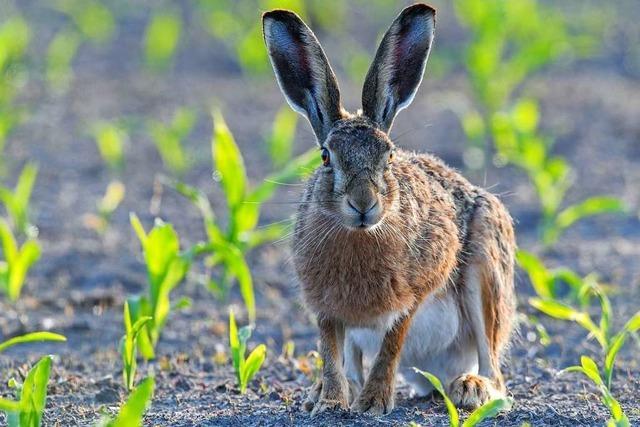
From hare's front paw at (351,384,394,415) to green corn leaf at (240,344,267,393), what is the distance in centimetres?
47

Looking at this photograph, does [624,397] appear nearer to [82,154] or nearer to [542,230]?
[542,230]

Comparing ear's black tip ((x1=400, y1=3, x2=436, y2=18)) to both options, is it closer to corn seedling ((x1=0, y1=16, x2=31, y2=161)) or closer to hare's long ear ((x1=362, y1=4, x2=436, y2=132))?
hare's long ear ((x1=362, y1=4, x2=436, y2=132))

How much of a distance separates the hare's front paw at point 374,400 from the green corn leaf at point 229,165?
202cm

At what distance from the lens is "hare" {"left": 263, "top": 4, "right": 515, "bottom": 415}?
16.5ft

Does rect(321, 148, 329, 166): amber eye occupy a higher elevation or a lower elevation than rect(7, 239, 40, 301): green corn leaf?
higher

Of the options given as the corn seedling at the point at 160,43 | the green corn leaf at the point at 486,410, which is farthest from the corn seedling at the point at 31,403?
the corn seedling at the point at 160,43

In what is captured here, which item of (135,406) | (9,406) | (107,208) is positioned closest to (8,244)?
(107,208)

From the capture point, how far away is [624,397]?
5.71 m

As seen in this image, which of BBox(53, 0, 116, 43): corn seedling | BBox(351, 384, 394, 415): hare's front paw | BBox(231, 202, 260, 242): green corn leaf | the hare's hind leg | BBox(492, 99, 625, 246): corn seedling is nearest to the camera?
BBox(351, 384, 394, 415): hare's front paw

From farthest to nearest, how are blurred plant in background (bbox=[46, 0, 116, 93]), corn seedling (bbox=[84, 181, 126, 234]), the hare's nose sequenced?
blurred plant in background (bbox=[46, 0, 116, 93]) < corn seedling (bbox=[84, 181, 126, 234]) < the hare's nose

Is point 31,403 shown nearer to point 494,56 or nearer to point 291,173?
point 291,173

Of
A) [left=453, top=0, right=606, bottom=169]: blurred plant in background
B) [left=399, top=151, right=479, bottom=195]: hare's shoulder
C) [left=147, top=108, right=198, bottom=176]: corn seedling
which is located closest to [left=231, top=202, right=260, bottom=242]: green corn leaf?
[left=399, top=151, right=479, bottom=195]: hare's shoulder

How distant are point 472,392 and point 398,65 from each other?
1.40 meters

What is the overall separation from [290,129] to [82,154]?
249 cm
